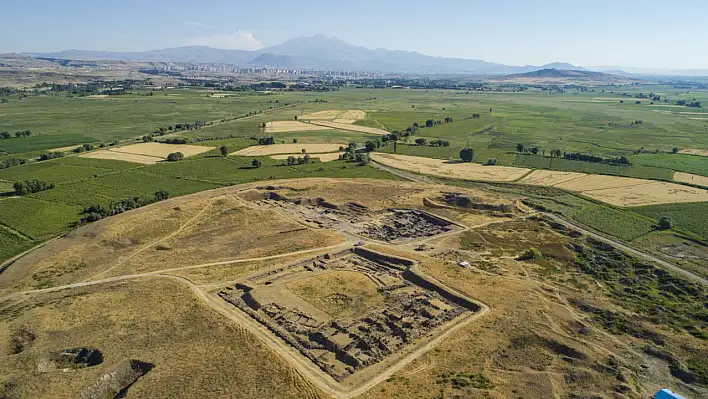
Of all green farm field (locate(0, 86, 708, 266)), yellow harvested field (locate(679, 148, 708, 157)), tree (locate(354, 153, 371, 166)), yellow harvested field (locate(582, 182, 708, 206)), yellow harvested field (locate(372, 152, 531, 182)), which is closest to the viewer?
green farm field (locate(0, 86, 708, 266))

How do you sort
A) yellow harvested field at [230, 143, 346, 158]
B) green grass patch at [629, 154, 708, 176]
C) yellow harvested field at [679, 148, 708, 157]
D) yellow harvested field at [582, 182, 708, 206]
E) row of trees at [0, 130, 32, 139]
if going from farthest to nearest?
row of trees at [0, 130, 32, 139], yellow harvested field at [679, 148, 708, 157], yellow harvested field at [230, 143, 346, 158], green grass patch at [629, 154, 708, 176], yellow harvested field at [582, 182, 708, 206]

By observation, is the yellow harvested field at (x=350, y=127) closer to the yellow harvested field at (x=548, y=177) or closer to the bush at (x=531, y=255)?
the yellow harvested field at (x=548, y=177)

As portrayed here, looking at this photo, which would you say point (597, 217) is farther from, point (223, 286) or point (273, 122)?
point (273, 122)

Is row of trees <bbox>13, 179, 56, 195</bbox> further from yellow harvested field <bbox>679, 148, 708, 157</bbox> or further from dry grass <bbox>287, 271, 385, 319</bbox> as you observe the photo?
yellow harvested field <bbox>679, 148, 708, 157</bbox>

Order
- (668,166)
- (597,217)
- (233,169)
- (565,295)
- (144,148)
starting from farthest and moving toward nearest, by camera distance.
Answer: (144,148) < (668,166) < (233,169) < (597,217) < (565,295)

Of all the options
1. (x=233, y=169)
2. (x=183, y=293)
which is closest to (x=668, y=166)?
(x=233, y=169)

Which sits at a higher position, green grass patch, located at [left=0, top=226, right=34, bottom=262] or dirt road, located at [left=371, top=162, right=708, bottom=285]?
dirt road, located at [left=371, top=162, right=708, bottom=285]

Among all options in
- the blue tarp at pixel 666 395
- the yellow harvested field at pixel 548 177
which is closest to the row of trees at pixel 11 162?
the yellow harvested field at pixel 548 177

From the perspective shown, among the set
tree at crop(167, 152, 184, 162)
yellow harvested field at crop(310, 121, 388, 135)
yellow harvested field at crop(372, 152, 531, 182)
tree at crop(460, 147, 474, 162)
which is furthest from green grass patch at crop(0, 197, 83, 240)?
yellow harvested field at crop(310, 121, 388, 135)
